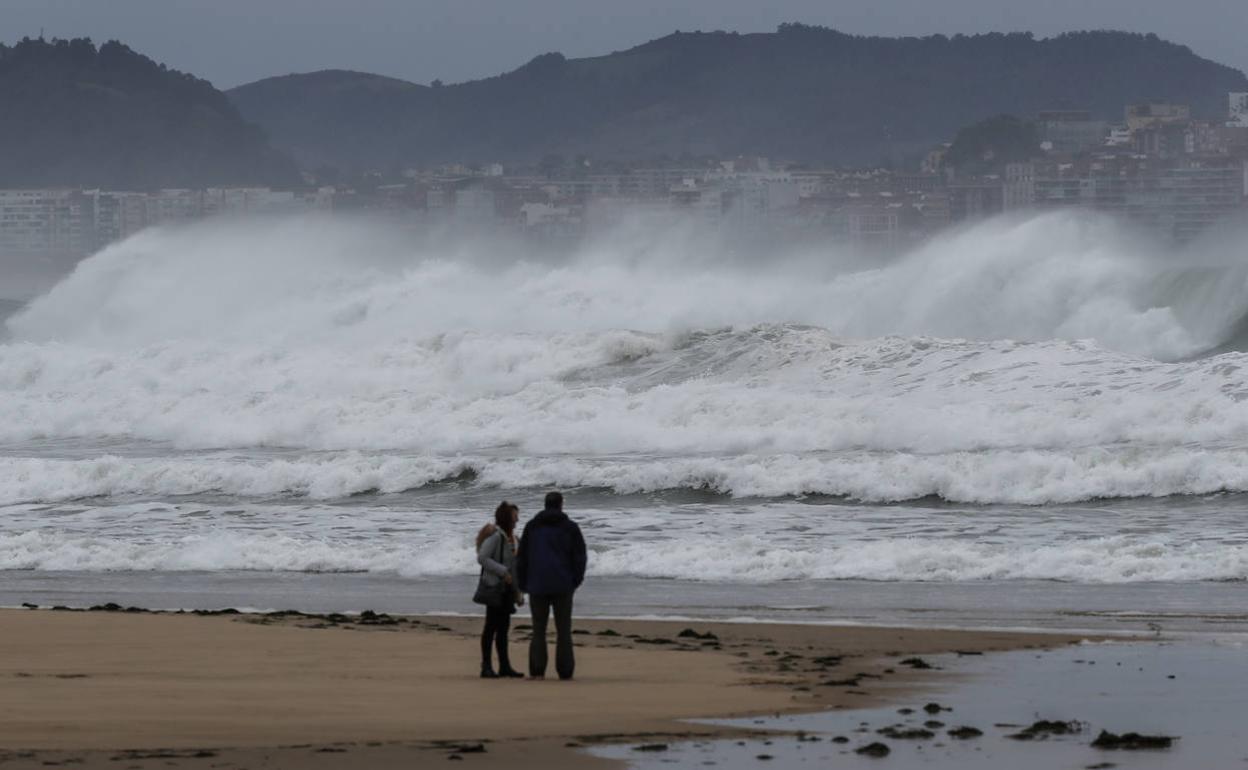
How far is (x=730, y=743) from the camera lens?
9.32m

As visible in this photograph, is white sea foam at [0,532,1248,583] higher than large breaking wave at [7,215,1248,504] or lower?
lower

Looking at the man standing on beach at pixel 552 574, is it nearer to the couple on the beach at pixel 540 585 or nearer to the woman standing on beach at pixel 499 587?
the couple on the beach at pixel 540 585

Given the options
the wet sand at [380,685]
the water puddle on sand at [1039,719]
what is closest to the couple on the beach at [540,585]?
the wet sand at [380,685]

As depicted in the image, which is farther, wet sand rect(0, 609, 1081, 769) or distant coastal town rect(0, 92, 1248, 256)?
distant coastal town rect(0, 92, 1248, 256)

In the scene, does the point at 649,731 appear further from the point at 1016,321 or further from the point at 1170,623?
the point at 1016,321

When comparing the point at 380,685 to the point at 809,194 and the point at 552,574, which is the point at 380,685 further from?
the point at 809,194

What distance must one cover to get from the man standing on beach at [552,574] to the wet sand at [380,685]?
0.18 meters

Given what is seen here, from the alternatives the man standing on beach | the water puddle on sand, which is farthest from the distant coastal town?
the man standing on beach

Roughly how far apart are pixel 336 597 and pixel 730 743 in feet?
26.2

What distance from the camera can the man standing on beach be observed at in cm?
1140

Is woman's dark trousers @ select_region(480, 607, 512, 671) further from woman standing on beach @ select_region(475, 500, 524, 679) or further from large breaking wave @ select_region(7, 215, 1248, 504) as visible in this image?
large breaking wave @ select_region(7, 215, 1248, 504)

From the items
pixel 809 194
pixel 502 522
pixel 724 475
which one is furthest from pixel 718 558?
pixel 809 194

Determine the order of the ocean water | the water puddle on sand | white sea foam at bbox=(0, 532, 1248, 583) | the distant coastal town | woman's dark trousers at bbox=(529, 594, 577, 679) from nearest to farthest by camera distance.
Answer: the water puddle on sand < woman's dark trousers at bbox=(529, 594, 577, 679) < white sea foam at bbox=(0, 532, 1248, 583) < the ocean water < the distant coastal town

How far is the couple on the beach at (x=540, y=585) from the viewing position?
1141 centimetres
